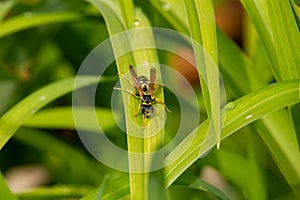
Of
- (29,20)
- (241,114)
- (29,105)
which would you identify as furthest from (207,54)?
(29,20)

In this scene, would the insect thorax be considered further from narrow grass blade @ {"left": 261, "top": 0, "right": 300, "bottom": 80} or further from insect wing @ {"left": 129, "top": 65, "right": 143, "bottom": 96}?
narrow grass blade @ {"left": 261, "top": 0, "right": 300, "bottom": 80}

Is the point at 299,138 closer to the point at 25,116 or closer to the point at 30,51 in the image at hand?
the point at 25,116

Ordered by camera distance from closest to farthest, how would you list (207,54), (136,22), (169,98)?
(207,54) → (136,22) → (169,98)

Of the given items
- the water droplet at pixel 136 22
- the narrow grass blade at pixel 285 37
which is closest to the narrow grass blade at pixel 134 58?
the water droplet at pixel 136 22

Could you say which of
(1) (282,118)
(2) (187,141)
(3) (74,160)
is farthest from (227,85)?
(3) (74,160)

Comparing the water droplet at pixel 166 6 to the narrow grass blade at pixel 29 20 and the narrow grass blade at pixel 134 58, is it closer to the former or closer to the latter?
the narrow grass blade at pixel 134 58

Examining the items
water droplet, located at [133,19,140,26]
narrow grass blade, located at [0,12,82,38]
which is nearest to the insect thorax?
water droplet, located at [133,19,140,26]

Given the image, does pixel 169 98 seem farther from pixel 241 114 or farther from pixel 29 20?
pixel 241 114
